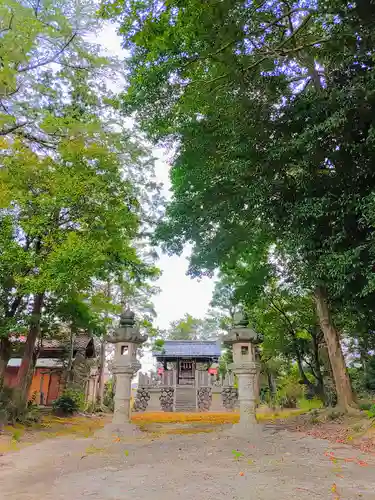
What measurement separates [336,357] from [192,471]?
8515 millimetres

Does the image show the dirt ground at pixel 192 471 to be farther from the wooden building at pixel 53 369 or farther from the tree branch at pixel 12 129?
the wooden building at pixel 53 369

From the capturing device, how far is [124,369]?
9250 millimetres

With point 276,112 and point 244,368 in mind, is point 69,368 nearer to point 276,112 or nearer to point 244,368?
point 244,368

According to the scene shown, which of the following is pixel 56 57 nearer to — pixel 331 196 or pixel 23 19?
pixel 23 19

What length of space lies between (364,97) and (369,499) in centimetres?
669

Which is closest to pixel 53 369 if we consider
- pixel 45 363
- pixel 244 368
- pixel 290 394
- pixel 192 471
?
pixel 45 363

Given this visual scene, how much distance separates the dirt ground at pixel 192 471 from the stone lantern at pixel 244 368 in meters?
0.99

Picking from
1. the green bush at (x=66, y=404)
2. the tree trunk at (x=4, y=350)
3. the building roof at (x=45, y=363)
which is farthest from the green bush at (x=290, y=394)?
the tree trunk at (x=4, y=350)

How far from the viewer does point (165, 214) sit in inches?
499

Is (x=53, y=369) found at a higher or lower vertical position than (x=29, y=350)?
higher

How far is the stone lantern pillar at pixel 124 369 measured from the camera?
888 cm

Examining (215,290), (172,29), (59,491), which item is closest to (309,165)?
(172,29)

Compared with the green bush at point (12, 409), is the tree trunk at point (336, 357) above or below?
above

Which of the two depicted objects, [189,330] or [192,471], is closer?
[192,471]
